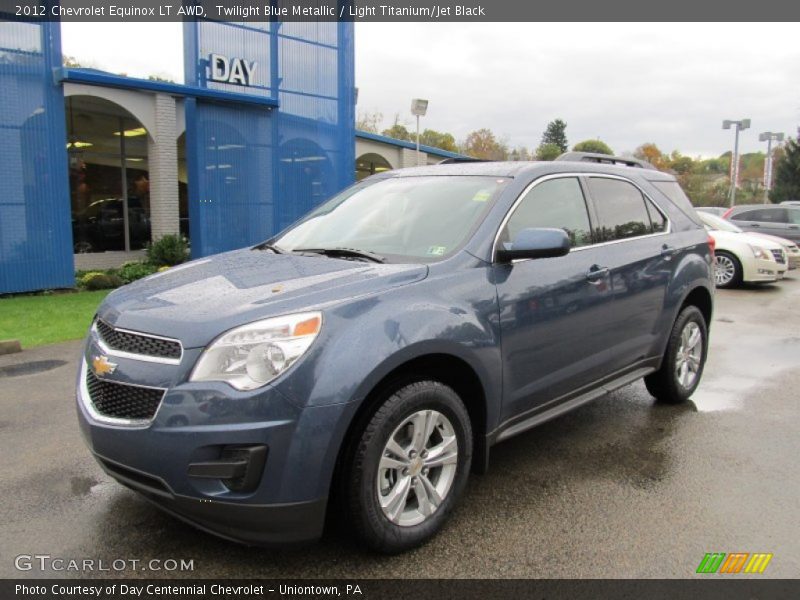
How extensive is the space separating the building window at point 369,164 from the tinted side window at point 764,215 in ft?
43.8

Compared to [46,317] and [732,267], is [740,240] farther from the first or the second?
[46,317]

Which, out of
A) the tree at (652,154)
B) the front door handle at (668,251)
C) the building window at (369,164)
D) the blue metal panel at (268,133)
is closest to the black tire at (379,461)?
the front door handle at (668,251)

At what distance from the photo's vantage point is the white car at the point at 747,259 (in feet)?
40.7

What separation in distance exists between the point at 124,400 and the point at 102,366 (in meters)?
0.23

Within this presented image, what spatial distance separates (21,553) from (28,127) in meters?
10.1

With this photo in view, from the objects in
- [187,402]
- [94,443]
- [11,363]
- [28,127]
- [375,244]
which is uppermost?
[28,127]

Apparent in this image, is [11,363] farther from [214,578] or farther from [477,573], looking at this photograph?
[477,573]

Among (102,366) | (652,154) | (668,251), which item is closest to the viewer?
(102,366)

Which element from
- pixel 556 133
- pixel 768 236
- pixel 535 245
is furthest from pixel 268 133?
pixel 556 133

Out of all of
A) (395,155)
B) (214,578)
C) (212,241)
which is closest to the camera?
(214,578)

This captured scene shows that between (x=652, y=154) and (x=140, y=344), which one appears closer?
(x=140, y=344)

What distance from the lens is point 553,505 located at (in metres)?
3.42

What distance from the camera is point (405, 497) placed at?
2.87 m

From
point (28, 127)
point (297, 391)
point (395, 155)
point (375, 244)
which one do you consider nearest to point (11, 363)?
point (375, 244)
